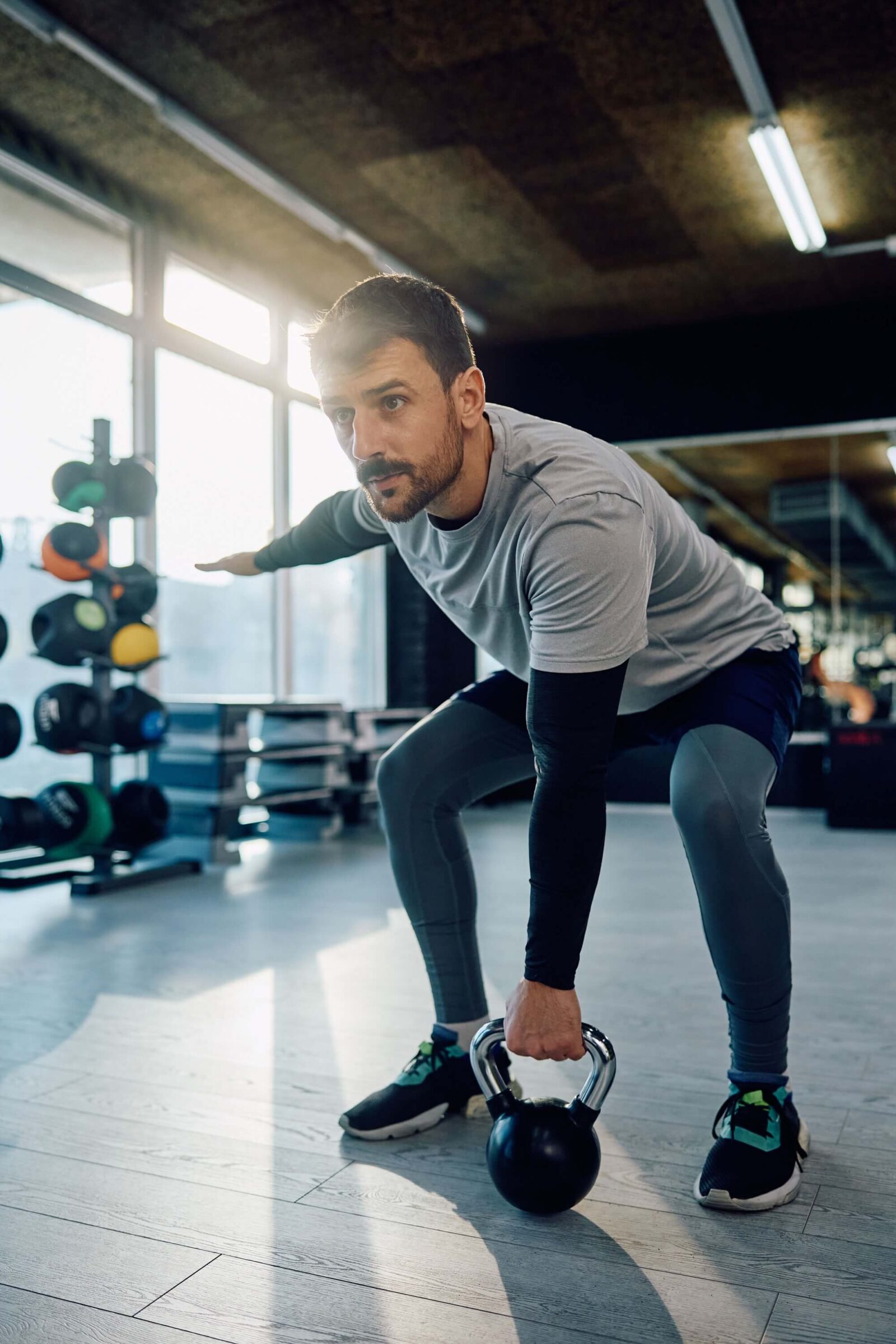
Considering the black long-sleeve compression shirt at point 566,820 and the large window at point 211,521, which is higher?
the large window at point 211,521

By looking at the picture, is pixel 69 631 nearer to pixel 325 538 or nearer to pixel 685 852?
pixel 325 538

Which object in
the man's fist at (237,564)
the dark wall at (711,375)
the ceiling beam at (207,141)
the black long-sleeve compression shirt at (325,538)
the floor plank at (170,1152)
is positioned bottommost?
the floor plank at (170,1152)

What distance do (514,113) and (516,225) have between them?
0.98m

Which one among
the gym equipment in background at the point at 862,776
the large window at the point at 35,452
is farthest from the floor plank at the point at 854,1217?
the gym equipment in background at the point at 862,776

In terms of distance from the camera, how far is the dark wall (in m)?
5.86

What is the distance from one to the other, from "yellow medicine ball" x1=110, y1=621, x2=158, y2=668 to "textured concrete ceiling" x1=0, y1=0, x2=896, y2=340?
1.91 metres

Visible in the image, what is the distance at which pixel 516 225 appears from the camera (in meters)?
4.95

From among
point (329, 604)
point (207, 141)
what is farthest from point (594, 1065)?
point (329, 604)

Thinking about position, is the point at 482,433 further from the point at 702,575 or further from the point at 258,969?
the point at 258,969

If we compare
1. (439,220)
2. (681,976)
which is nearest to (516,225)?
(439,220)

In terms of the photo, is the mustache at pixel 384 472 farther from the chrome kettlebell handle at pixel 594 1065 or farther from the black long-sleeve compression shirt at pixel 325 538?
the chrome kettlebell handle at pixel 594 1065

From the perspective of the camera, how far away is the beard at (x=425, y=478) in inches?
50.8

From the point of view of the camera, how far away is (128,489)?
3.74m

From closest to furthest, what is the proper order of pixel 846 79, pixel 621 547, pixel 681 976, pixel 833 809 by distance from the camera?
pixel 621 547, pixel 681 976, pixel 846 79, pixel 833 809
